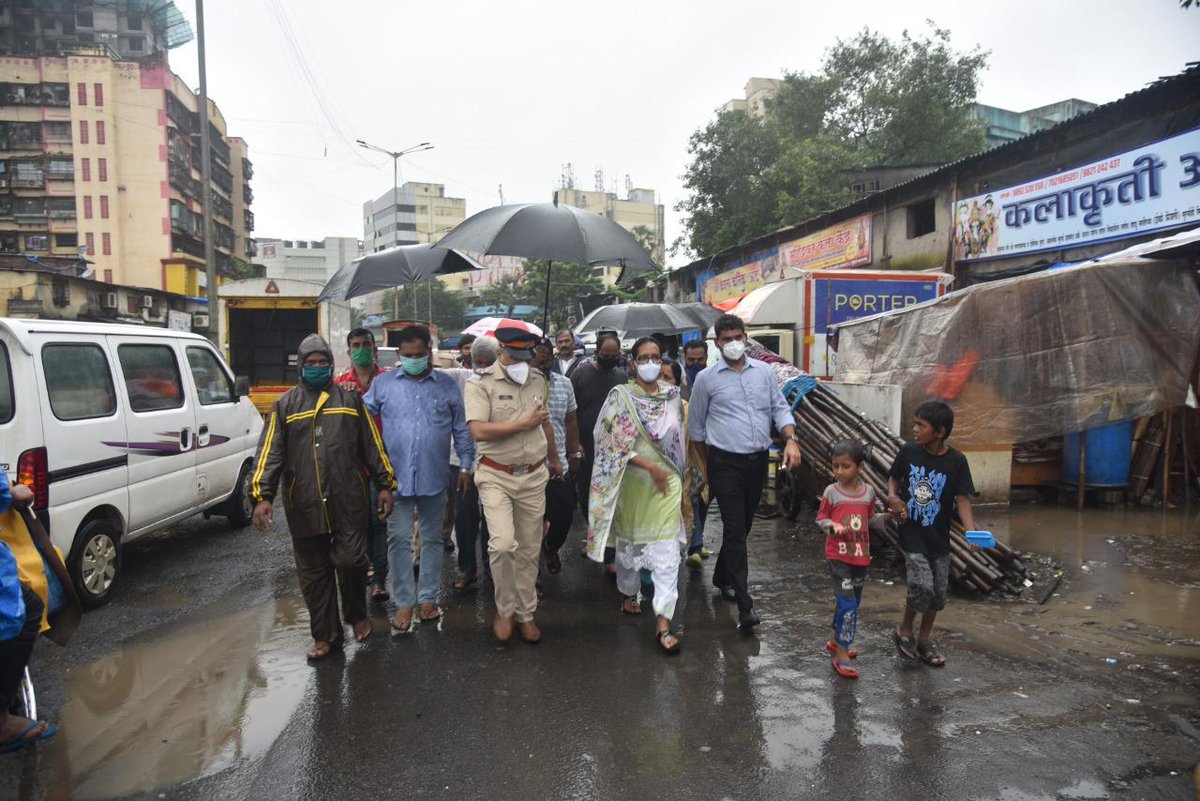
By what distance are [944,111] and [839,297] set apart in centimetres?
2065

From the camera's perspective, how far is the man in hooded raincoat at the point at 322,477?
404 centimetres

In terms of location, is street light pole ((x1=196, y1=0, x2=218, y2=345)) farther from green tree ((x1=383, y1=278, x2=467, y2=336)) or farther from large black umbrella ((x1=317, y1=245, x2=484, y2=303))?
green tree ((x1=383, y1=278, x2=467, y2=336))

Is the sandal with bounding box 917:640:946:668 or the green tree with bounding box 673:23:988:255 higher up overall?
the green tree with bounding box 673:23:988:255

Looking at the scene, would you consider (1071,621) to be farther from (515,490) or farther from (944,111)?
(944,111)

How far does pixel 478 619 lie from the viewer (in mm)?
4762

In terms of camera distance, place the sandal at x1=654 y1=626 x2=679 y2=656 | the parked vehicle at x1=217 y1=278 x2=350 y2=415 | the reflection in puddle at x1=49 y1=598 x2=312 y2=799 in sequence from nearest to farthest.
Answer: the reflection in puddle at x1=49 y1=598 x2=312 y2=799
the sandal at x1=654 y1=626 x2=679 y2=656
the parked vehicle at x1=217 y1=278 x2=350 y2=415

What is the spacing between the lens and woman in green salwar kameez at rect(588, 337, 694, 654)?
4.39 meters

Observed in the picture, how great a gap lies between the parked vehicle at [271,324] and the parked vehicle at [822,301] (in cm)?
802

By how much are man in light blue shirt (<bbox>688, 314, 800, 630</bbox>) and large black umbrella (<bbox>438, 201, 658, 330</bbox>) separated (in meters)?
1.55

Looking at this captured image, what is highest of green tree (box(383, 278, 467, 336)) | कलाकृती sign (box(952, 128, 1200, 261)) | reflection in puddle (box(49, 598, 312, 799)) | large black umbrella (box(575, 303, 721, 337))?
green tree (box(383, 278, 467, 336))

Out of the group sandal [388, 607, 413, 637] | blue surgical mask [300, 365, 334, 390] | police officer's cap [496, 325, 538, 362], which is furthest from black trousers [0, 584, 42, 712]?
police officer's cap [496, 325, 538, 362]

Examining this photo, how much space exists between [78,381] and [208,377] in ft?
5.67

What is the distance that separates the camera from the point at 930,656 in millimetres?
3961

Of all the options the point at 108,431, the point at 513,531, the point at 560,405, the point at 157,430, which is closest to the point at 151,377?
the point at 157,430
